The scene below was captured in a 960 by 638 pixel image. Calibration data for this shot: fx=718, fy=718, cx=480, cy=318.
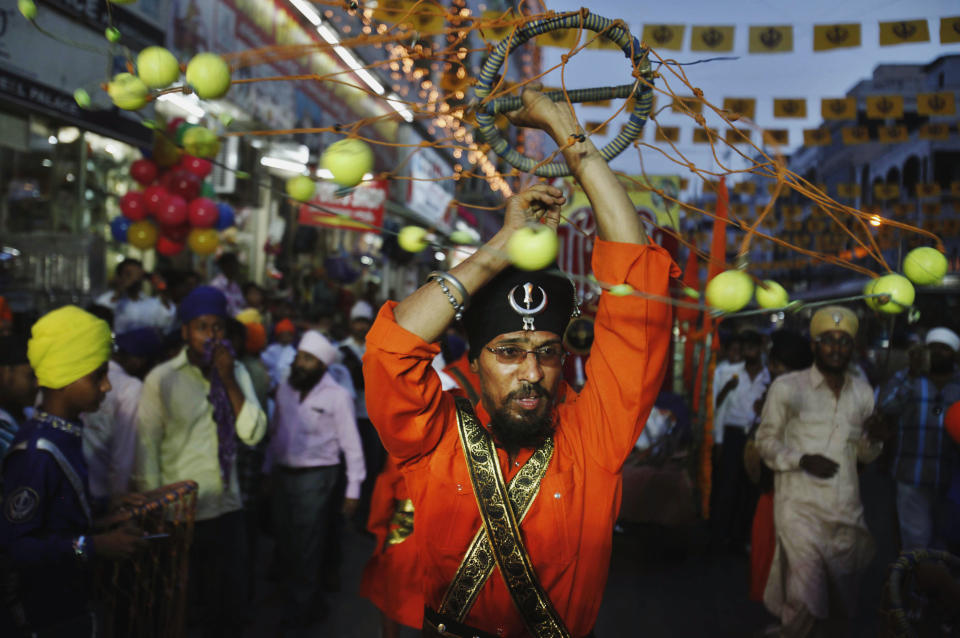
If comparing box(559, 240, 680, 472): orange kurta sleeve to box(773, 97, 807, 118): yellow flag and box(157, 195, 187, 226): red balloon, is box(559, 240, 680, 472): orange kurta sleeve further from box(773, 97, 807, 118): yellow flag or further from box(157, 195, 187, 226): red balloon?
box(773, 97, 807, 118): yellow flag

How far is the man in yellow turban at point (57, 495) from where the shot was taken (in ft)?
8.55

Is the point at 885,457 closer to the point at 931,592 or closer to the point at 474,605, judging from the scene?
the point at 931,592

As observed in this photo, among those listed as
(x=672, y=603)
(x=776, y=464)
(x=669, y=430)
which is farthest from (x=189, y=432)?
(x=669, y=430)

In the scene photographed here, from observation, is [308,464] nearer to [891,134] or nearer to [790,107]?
[790,107]

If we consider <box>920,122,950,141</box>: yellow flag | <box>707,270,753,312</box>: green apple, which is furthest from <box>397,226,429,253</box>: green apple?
<box>920,122,950,141</box>: yellow flag

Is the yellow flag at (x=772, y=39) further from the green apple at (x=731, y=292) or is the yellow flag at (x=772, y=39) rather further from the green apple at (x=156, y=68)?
the green apple at (x=156, y=68)

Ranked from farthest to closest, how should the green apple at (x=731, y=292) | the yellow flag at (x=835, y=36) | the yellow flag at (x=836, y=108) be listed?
the yellow flag at (x=836, y=108)
the yellow flag at (x=835, y=36)
the green apple at (x=731, y=292)

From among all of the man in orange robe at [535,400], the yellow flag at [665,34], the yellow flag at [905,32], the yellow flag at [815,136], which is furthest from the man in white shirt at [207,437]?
the yellow flag at [815,136]

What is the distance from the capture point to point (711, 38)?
281 inches

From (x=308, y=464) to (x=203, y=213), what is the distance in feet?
11.8

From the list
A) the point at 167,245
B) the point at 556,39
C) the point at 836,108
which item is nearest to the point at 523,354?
the point at 556,39

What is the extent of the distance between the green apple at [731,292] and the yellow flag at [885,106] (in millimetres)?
9583

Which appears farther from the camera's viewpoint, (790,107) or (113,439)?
(790,107)

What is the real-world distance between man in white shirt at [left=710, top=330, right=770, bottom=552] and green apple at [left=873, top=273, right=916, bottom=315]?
5.97m
